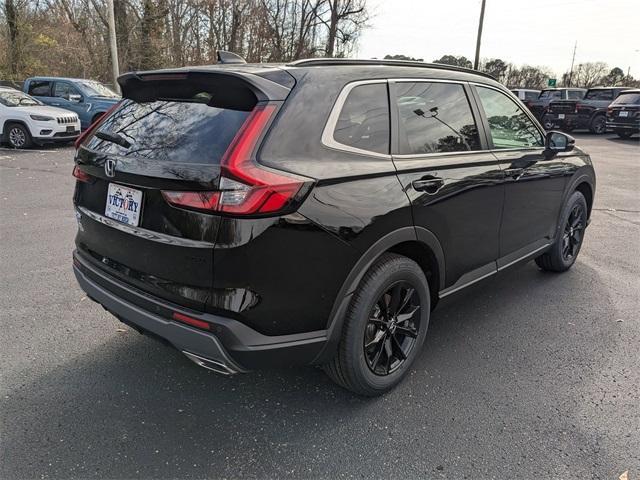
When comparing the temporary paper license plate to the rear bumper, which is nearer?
the rear bumper

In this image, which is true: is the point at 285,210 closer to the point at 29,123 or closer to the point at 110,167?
the point at 110,167

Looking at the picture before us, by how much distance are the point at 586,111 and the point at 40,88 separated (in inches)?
803

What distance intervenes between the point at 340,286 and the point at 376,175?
1.96 feet

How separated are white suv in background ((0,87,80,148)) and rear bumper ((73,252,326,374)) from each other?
12.1 meters

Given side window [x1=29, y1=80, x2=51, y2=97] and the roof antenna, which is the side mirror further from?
side window [x1=29, y1=80, x2=51, y2=97]

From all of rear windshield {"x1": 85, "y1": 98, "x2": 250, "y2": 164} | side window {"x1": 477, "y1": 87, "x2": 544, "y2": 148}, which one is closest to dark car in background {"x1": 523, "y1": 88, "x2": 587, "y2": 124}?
side window {"x1": 477, "y1": 87, "x2": 544, "y2": 148}

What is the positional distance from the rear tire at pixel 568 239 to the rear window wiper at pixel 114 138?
12.2 feet

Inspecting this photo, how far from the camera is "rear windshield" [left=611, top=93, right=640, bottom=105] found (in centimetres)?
1781

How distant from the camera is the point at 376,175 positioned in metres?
2.48

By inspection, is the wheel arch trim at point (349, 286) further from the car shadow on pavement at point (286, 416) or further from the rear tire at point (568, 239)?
the rear tire at point (568, 239)

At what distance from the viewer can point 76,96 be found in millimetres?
14336

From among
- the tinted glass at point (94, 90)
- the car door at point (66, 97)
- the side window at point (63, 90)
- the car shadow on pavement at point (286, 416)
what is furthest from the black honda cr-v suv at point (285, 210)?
the side window at point (63, 90)

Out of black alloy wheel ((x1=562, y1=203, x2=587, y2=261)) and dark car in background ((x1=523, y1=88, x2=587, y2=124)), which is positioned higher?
dark car in background ((x1=523, y1=88, x2=587, y2=124))

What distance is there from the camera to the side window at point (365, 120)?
2465mm
